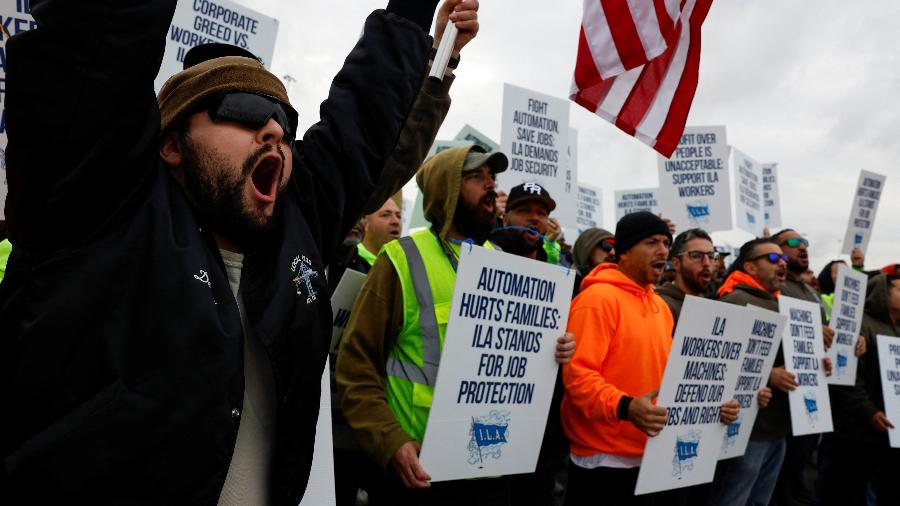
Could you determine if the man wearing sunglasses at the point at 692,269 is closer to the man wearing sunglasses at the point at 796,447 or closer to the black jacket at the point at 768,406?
the black jacket at the point at 768,406

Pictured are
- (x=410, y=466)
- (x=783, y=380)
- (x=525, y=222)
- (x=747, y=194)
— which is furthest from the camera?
(x=747, y=194)

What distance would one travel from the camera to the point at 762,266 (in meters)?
5.32

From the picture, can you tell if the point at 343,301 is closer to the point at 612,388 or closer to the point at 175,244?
the point at 612,388

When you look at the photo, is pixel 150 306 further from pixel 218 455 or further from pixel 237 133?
pixel 237 133

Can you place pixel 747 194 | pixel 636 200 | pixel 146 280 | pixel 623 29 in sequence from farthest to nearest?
pixel 636 200 → pixel 747 194 → pixel 623 29 → pixel 146 280

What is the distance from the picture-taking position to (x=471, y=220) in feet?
11.1

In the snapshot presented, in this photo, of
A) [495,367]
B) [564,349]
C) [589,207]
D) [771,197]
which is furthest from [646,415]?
[771,197]

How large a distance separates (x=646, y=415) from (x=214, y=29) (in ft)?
12.3

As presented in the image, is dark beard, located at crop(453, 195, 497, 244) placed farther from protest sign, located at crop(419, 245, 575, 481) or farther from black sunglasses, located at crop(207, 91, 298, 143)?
black sunglasses, located at crop(207, 91, 298, 143)

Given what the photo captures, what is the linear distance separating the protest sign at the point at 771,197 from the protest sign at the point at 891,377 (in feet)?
18.4

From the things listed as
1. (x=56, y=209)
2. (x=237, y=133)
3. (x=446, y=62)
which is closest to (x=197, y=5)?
(x=446, y=62)

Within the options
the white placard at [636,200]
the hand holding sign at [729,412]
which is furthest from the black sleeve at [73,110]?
the white placard at [636,200]

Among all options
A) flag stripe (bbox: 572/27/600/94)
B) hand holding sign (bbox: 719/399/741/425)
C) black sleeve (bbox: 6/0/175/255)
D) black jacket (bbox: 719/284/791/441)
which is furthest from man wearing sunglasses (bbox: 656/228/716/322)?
black sleeve (bbox: 6/0/175/255)

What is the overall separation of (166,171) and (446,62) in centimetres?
98
